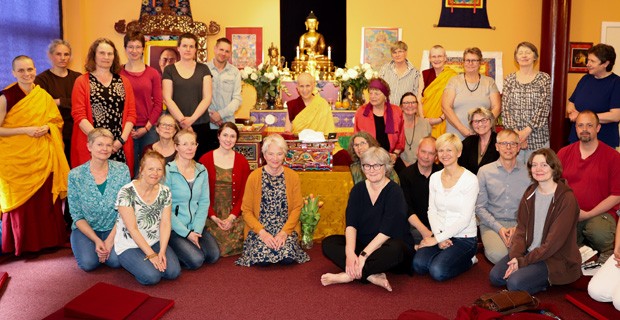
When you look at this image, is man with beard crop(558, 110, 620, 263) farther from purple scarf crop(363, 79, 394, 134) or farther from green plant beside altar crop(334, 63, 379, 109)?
green plant beside altar crop(334, 63, 379, 109)

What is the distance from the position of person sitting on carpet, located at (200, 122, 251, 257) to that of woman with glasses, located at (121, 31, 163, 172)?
65cm

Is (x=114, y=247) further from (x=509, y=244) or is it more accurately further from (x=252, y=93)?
(x=252, y=93)

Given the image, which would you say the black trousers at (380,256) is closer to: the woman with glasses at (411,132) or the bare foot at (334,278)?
the bare foot at (334,278)

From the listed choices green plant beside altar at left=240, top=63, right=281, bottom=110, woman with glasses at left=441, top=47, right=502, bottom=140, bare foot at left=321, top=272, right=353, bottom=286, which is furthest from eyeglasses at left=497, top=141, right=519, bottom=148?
green plant beside altar at left=240, top=63, right=281, bottom=110

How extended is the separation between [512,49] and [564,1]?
2.79 ft

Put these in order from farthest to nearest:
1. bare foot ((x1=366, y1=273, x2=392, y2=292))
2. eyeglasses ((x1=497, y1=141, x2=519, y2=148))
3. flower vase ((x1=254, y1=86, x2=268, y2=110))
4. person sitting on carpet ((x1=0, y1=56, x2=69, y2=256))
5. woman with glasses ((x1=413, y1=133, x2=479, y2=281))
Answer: flower vase ((x1=254, y1=86, x2=268, y2=110)) < person sitting on carpet ((x1=0, y1=56, x2=69, y2=256)) < eyeglasses ((x1=497, y1=141, x2=519, y2=148)) < woman with glasses ((x1=413, y1=133, x2=479, y2=281)) < bare foot ((x1=366, y1=273, x2=392, y2=292))

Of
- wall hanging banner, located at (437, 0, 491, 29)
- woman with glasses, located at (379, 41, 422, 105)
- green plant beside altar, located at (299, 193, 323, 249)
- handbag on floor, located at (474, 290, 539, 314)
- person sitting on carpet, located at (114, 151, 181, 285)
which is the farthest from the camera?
wall hanging banner, located at (437, 0, 491, 29)

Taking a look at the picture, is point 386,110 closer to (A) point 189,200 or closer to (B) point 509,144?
(B) point 509,144

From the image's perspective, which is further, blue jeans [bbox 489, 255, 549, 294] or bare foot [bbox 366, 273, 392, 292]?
bare foot [bbox 366, 273, 392, 292]

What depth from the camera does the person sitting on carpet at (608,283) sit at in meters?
3.27

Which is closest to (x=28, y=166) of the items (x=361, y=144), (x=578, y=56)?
(x=361, y=144)

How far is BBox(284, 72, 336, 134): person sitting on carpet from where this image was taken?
5.00m

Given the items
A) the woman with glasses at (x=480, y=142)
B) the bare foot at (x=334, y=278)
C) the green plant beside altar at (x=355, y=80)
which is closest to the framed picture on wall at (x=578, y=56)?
the green plant beside altar at (x=355, y=80)

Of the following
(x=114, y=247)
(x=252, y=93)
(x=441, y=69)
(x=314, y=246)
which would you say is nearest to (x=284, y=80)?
(x=252, y=93)
